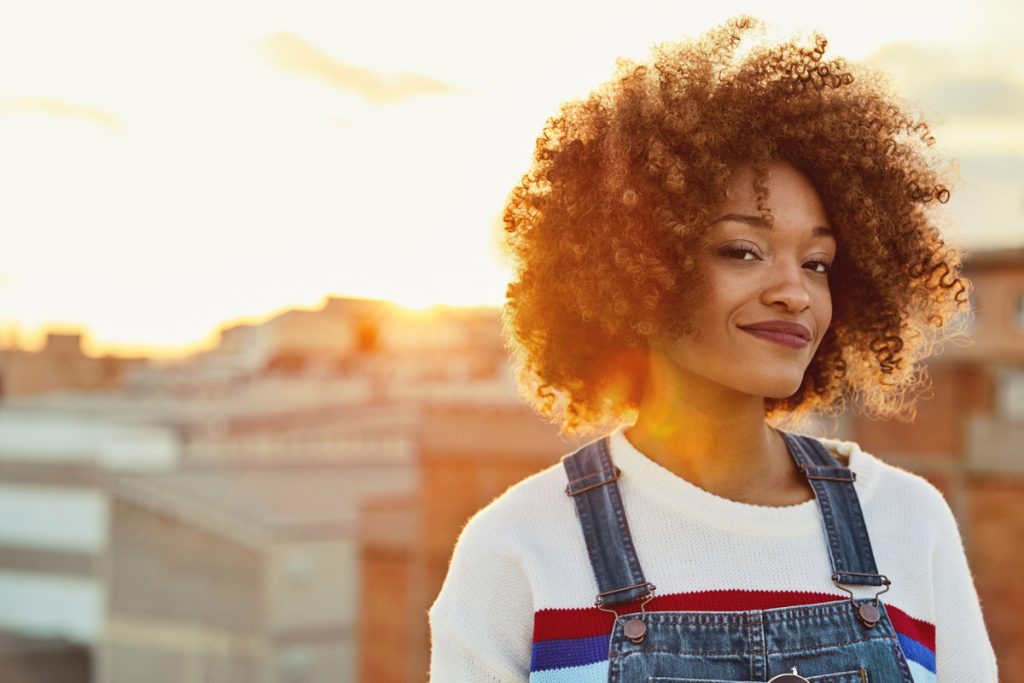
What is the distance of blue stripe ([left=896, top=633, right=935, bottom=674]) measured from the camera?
263cm

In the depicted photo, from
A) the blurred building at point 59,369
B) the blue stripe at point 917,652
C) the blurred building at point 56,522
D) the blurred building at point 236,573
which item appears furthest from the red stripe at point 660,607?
the blurred building at point 59,369

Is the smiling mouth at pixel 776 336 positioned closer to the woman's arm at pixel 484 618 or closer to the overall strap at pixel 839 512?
the overall strap at pixel 839 512

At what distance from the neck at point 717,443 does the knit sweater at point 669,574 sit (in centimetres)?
7

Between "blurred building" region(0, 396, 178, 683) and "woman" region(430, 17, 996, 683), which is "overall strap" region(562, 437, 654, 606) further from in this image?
"blurred building" region(0, 396, 178, 683)

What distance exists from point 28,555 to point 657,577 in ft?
149

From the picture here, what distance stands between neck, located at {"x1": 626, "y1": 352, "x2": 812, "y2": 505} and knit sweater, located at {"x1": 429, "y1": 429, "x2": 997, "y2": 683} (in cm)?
7

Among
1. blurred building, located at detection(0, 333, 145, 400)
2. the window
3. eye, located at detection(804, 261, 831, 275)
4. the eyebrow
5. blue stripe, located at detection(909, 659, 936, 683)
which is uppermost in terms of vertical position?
blurred building, located at detection(0, 333, 145, 400)

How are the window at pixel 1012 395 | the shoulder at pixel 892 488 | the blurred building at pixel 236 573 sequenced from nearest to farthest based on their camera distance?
the shoulder at pixel 892 488
the window at pixel 1012 395
the blurred building at pixel 236 573

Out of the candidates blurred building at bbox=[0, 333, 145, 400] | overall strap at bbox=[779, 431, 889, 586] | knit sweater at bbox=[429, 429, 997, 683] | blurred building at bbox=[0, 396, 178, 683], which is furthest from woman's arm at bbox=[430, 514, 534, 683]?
blurred building at bbox=[0, 333, 145, 400]

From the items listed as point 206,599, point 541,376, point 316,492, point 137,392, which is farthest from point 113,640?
point 541,376

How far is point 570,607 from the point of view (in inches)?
101

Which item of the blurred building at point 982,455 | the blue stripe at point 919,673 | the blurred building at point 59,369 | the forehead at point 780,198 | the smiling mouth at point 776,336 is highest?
the blurred building at point 59,369

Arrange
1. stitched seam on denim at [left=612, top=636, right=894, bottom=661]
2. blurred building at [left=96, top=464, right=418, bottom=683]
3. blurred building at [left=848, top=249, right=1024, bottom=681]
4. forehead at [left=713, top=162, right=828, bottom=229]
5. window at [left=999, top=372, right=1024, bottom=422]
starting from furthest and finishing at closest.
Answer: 1. blurred building at [left=96, top=464, right=418, bottom=683]
2. window at [left=999, top=372, right=1024, bottom=422]
3. blurred building at [left=848, top=249, right=1024, bottom=681]
4. forehead at [left=713, top=162, right=828, bottom=229]
5. stitched seam on denim at [left=612, top=636, right=894, bottom=661]

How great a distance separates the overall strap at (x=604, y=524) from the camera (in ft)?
8.39
